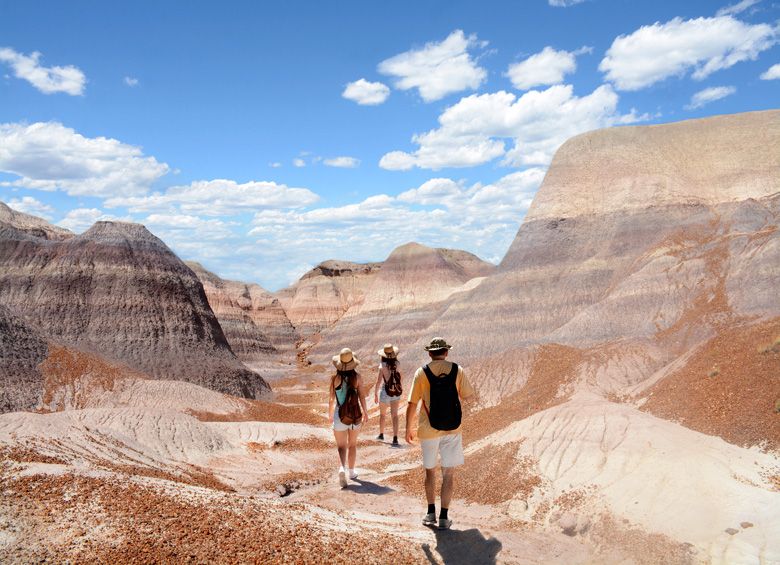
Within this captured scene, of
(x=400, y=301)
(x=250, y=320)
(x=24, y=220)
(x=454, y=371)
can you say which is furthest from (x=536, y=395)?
(x=24, y=220)

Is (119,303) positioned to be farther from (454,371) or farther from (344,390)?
(454,371)

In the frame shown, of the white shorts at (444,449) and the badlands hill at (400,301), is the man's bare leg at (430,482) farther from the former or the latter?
the badlands hill at (400,301)

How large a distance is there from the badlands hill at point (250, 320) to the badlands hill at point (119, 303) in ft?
84.6

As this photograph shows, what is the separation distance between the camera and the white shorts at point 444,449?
721cm

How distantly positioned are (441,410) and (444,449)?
489 mm

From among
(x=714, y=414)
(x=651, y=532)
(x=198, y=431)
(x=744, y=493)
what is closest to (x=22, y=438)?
(x=198, y=431)

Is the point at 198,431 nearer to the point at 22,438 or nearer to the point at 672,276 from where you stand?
the point at 22,438

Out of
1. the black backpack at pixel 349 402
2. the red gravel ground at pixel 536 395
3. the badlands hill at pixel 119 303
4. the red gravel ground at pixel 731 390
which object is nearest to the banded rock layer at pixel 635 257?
the red gravel ground at pixel 536 395

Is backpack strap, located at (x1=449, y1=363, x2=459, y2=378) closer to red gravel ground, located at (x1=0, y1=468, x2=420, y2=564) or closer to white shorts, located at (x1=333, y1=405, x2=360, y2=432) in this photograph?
red gravel ground, located at (x1=0, y1=468, x2=420, y2=564)

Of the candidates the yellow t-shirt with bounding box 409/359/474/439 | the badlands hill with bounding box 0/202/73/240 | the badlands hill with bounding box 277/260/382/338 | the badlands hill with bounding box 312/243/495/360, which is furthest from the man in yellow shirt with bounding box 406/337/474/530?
the badlands hill with bounding box 277/260/382/338

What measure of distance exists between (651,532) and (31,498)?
7.29 meters

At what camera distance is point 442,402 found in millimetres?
7121

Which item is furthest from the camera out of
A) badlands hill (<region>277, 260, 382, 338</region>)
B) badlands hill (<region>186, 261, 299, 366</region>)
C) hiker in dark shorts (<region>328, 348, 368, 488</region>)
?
badlands hill (<region>277, 260, 382, 338</region>)

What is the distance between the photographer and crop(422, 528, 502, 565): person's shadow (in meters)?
6.81
